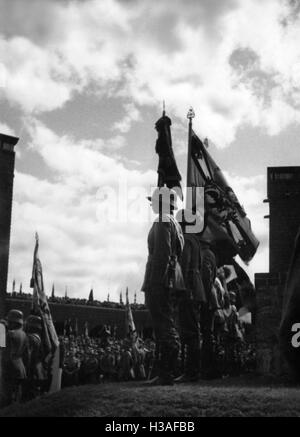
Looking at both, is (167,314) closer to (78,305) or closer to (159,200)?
(159,200)

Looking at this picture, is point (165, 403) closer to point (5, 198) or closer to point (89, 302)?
point (5, 198)

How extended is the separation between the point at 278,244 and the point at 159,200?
13.9m

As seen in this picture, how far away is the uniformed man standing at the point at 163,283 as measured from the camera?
1168cm

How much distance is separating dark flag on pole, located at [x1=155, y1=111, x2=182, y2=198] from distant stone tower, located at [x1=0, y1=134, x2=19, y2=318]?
7851mm

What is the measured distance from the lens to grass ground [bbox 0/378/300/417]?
9.31 m

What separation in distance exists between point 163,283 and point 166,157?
262 cm

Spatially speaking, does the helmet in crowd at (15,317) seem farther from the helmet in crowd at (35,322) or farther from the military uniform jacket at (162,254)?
the military uniform jacket at (162,254)

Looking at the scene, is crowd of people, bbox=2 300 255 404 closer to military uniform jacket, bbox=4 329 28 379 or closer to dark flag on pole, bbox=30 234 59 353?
military uniform jacket, bbox=4 329 28 379

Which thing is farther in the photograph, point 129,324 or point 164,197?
point 129,324

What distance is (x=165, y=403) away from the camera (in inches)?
A: 380

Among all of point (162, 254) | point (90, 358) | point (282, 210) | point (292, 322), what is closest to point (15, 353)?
point (162, 254)

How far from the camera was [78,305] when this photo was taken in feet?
133
